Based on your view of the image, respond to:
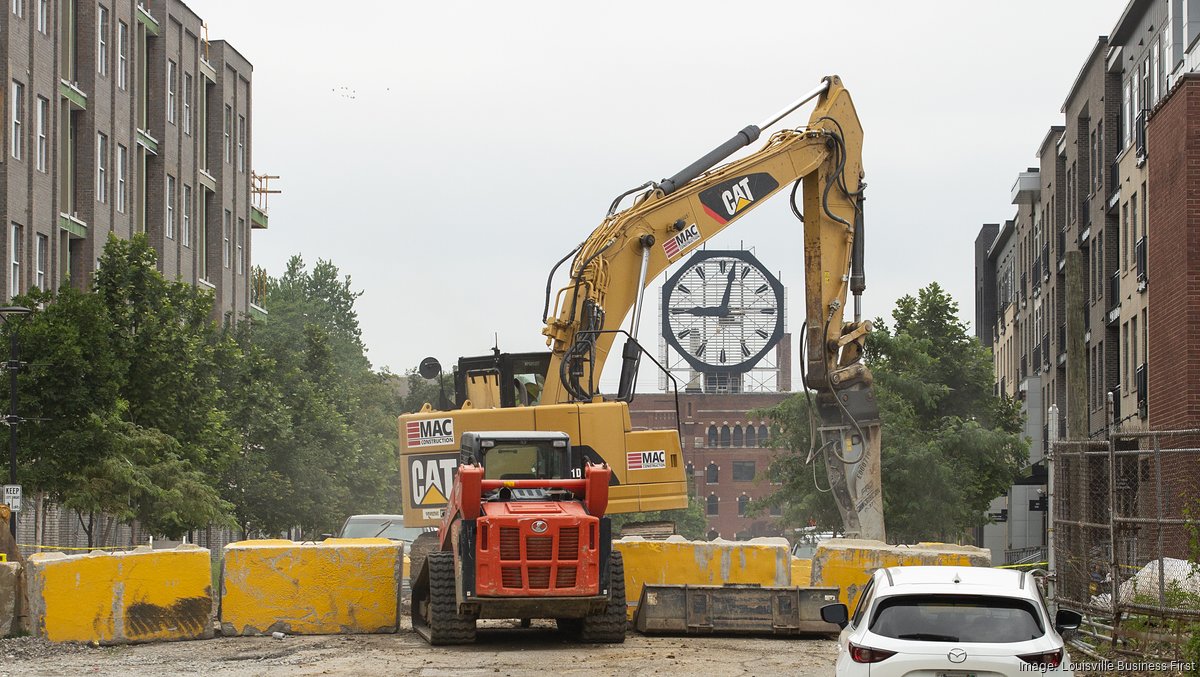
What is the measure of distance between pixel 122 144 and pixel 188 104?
868 cm

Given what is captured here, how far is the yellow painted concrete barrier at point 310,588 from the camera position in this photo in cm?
2239

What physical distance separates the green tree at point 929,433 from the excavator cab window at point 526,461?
2721 centimetres

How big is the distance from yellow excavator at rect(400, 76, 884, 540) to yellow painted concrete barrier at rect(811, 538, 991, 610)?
97.7 inches

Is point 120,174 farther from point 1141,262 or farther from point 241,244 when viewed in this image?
point 1141,262

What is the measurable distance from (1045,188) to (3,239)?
39.3 meters

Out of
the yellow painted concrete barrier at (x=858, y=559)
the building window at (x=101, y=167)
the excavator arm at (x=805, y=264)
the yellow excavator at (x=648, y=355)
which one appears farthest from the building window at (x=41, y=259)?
the yellow painted concrete barrier at (x=858, y=559)

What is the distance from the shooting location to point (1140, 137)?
1767 inches

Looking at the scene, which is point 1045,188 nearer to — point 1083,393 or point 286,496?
point 286,496

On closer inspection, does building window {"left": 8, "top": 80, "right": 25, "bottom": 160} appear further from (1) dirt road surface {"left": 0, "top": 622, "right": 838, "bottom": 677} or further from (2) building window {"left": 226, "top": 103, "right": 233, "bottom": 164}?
(1) dirt road surface {"left": 0, "top": 622, "right": 838, "bottom": 677}

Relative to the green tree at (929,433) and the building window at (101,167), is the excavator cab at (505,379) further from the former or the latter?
the building window at (101,167)

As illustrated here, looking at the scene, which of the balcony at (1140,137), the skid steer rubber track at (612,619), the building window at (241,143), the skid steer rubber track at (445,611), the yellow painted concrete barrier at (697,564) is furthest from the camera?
the building window at (241,143)

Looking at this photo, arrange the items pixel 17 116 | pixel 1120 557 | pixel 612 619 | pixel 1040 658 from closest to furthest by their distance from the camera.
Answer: pixel 1040 658 → pixel 1120 557 → pixel 612 619 → pixel 17 116

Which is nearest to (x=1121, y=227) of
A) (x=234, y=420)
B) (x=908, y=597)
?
(x=234, y=420)

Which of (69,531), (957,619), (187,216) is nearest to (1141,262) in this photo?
(69,531)
